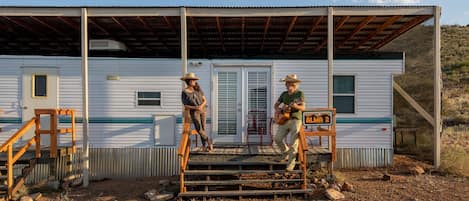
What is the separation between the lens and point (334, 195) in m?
6.36

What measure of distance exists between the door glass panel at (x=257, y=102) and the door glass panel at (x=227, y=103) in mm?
349

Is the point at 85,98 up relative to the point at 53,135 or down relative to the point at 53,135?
up

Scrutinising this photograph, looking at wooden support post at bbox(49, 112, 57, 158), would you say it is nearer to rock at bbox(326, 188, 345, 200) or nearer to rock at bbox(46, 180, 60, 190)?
rock at bbox(46, 180, 60, 190)

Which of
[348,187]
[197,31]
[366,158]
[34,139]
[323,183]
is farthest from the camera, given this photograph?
[197,31]

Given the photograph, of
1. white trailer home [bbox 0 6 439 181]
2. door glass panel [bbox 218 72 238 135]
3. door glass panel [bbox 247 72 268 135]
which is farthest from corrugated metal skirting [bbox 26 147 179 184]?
door glass panel [bbox 247 72 268 135]

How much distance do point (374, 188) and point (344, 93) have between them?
266 cm

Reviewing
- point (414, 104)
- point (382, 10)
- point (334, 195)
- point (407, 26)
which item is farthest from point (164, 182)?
point (407, 26)

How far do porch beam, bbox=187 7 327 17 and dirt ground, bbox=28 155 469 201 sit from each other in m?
3.62

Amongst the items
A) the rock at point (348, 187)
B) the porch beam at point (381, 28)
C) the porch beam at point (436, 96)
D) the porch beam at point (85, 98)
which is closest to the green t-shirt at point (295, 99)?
the rock at point (348, 187)

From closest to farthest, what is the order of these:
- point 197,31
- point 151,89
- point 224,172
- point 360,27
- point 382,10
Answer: point 224,172 → point 382,10 → point 151,89 → point 360,27 → point 197,31

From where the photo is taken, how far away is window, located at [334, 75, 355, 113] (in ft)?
28.9

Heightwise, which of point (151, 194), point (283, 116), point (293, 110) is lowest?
point (151, 194)

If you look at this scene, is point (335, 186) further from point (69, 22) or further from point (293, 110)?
point (69, 22)

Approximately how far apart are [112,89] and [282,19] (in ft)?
14.4
